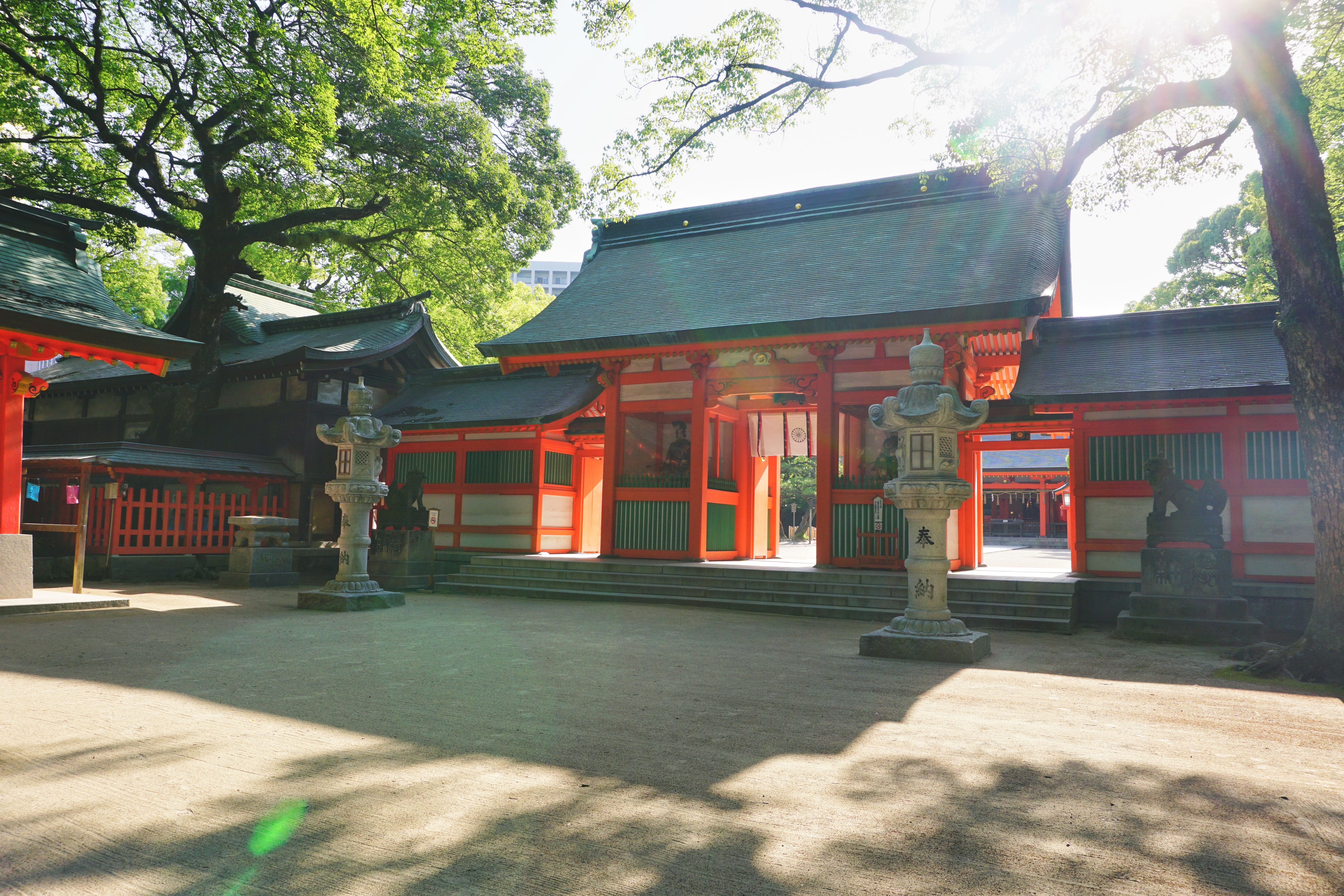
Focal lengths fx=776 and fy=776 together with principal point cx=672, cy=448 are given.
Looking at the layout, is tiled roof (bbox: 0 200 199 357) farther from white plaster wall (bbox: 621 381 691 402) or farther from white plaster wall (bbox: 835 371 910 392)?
white plaster wall (bbox: 835 371 910 392)

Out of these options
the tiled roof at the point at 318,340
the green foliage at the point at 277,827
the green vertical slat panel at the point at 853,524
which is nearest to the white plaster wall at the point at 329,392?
the tiled roof at the point at 318,340

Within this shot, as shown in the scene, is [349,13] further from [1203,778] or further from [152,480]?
[1203,778]

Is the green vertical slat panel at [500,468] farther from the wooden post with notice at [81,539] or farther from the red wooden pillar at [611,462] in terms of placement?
the wooden post with notice at [81,539]

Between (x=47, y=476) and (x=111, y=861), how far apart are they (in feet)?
52.1

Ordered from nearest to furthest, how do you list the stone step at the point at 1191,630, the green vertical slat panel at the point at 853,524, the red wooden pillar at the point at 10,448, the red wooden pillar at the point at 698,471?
the stone step at the point at 1191,630
the red wooden pillar at the point at 10,448
the green vertical slat panel at the point at 853,524
the red wooden pillar at the point at 698,471

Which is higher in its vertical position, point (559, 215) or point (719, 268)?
point (559, 215)

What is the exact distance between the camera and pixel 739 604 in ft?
35.5

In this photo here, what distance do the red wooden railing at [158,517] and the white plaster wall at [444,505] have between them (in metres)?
3.22

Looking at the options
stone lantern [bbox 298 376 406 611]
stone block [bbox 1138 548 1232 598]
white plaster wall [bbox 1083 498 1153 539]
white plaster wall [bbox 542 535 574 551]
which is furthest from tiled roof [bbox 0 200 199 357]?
white plaster wall [bbox 1083 498 1153 539]

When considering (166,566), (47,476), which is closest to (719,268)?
(166,566)

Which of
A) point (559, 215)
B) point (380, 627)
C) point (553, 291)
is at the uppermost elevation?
point (553, 291)

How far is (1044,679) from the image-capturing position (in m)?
6.30

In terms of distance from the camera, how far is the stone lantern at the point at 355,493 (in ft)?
33.3

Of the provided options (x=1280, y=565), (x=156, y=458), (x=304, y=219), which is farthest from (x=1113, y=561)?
(x=304, y=219)
